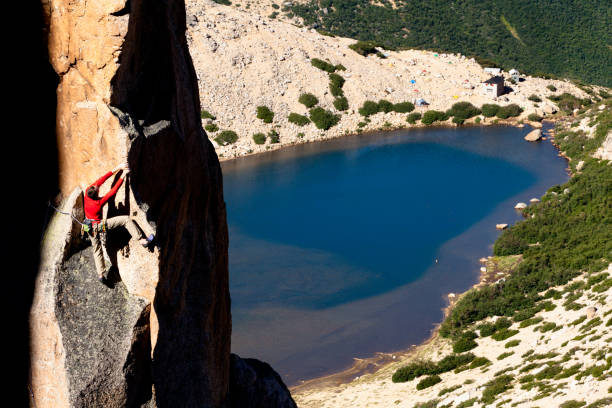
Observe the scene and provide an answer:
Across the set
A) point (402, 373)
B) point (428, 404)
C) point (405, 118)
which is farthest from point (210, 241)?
point (405, 118)

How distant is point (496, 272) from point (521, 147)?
29.6 metres

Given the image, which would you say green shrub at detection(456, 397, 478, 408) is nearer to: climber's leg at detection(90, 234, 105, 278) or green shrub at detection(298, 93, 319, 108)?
climber's leg at detection(90, 234, 105, 278)

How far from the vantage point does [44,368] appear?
11109 mm

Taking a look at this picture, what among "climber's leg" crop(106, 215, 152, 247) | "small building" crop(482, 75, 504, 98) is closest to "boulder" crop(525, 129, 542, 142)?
"small building" crop(482, 75, 504, 98)

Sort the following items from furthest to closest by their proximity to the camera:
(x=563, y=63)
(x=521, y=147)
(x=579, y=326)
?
(x=563, y=63) → (x=521, y=147) → (x=579, y=326)

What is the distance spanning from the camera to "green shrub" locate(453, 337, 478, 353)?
105 ft

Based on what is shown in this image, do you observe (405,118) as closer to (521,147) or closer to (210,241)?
(521,147)

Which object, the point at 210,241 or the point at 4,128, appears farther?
the point at 210,241

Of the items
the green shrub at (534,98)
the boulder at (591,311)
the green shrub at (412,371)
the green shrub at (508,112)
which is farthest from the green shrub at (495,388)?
the green shrub at (534,98)

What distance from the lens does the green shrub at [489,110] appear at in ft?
253

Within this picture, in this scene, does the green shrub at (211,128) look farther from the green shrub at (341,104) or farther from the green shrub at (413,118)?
the green shrub at (413,118)

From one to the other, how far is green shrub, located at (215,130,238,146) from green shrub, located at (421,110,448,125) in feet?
72.8

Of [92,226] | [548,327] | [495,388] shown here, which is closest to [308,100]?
[548,327]

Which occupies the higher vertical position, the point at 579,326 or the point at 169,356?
the point at 169,356
